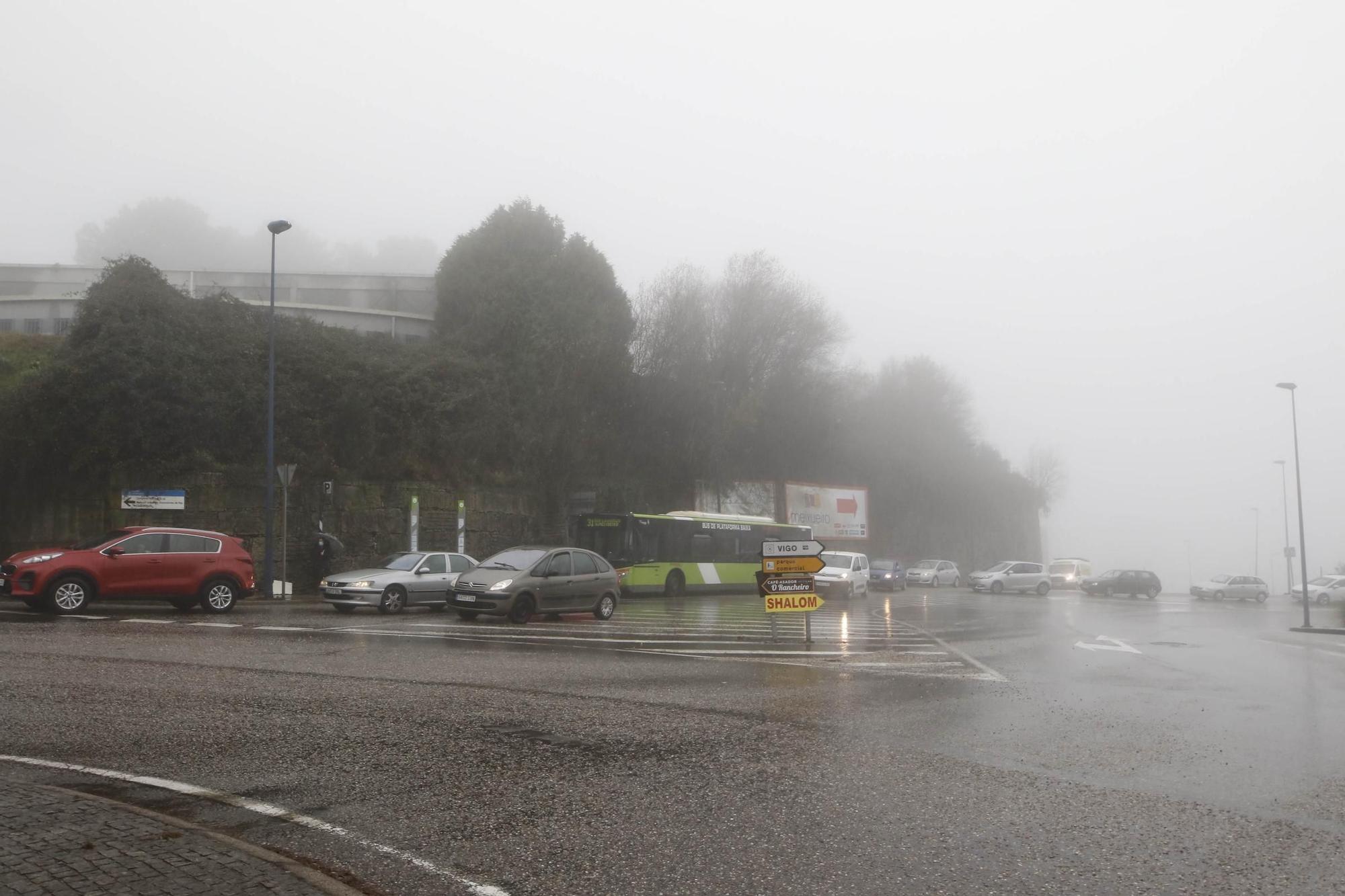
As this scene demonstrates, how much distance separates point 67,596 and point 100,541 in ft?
3.93

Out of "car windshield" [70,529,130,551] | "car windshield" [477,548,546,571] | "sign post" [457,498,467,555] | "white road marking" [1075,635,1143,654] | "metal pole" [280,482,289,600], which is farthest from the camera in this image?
"sign post" [457,498,467,555]

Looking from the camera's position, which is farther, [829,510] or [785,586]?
[829,510]

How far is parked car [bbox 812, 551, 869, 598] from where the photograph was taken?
38.1 meters

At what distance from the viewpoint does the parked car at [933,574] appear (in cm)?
5825

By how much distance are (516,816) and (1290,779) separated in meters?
5.57

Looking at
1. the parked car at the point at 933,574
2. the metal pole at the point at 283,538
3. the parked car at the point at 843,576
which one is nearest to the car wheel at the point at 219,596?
the metal pole at the point at 283,538

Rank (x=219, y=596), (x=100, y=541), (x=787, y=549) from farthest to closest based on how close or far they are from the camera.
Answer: (x=219, y=596), (x=100, y=541), (x=787, y=549)

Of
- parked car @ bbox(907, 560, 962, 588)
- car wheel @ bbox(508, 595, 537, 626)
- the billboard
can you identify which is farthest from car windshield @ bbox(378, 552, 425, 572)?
parked car @ bbox(907, 560, 962, 588)

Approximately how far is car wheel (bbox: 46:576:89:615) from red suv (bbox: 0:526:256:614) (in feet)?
0.04

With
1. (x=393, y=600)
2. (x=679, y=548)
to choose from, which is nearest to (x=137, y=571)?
(x=393, y=600)

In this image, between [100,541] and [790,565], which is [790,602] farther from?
[100,541]

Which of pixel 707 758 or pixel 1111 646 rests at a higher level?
pixel 707 758

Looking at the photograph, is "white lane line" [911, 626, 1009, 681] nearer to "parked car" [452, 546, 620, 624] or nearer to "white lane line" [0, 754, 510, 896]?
"parked car" [452, 546, 620, 624]

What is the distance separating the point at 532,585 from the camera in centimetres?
1997
